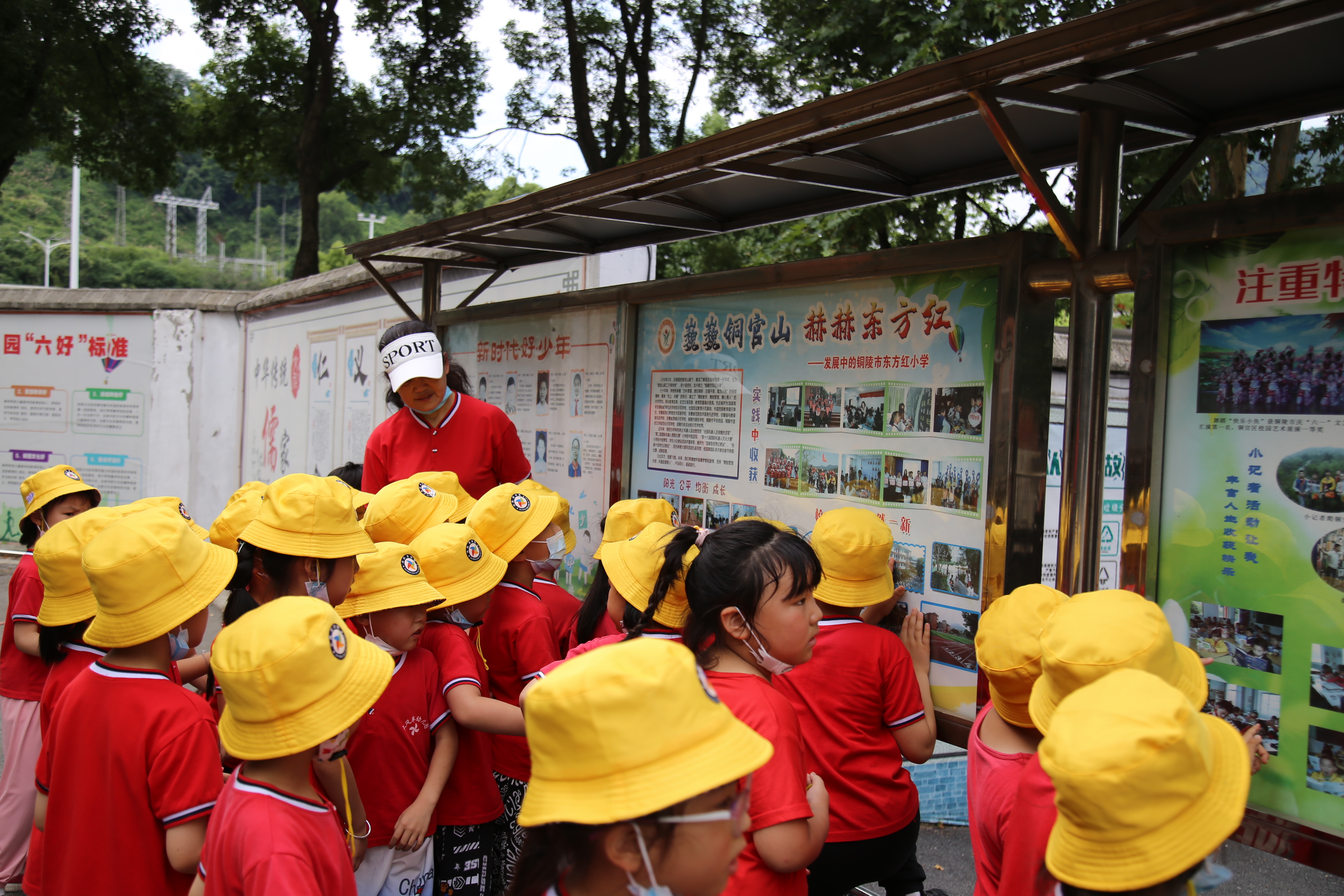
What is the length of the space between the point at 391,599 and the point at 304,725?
27.2 inches

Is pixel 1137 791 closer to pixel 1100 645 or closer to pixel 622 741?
pixel 1100 645

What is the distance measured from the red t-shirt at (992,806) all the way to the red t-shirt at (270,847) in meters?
1.23

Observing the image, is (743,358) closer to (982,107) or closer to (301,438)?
(982,107)

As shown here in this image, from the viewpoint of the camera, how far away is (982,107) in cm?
222

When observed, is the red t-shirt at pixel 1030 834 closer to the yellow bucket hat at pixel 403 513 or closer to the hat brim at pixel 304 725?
the hat brim at pixel 304 725

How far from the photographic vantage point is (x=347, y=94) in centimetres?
1450

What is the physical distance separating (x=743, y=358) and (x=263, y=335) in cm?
782

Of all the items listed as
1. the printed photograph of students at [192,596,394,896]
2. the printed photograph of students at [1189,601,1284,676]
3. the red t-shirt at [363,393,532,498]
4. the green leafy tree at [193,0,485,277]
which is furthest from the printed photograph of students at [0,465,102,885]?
the green leafy tree at [193,0,485,277]

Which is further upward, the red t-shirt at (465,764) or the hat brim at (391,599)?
the hat brim at (391,599)

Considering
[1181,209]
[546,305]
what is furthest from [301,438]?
[1181,209]

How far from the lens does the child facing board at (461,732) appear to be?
2.56 m

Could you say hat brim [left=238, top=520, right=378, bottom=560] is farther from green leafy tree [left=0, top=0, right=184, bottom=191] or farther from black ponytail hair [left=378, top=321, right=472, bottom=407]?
green leafy tree [left=0, top=0, right=184, bottom=191]

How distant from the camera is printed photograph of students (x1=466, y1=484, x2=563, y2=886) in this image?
2795 mm

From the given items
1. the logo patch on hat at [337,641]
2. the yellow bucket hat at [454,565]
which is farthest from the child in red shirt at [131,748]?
the yellow bucket hat at [454,565]
